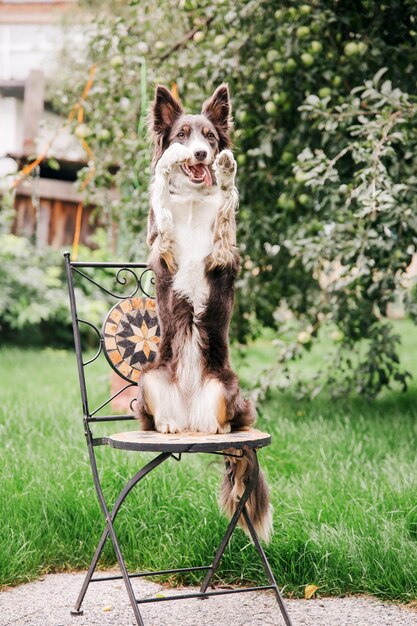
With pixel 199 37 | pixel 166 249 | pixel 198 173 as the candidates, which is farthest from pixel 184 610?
pixel 199 37

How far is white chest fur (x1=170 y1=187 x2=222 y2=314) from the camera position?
280 cm

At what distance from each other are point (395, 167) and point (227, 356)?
2.05 metres

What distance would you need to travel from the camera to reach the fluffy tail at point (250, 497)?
118 inches

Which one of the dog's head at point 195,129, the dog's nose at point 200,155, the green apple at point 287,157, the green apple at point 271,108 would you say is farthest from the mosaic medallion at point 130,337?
the green apple at point 287,157

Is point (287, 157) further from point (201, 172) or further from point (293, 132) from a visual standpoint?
point (201, 172)

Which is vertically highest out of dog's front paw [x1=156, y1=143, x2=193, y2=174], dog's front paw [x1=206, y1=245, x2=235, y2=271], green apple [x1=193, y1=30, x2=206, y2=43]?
green apple [x1=193, y1=30, x2=206, y2=43]

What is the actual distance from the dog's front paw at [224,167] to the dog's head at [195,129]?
0.04 m

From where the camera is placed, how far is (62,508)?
3557 mm

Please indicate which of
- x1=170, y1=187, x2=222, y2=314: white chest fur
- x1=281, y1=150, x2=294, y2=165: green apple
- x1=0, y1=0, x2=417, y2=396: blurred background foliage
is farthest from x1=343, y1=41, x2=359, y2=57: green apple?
x1=170, y1=187, x2=222, y2=314: white chest fur

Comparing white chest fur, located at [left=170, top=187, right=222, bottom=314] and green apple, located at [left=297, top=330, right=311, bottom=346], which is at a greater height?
white chest fur, located at [left=170, top=187, right=222, bottom=314]

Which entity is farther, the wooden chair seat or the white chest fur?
the white chest fur

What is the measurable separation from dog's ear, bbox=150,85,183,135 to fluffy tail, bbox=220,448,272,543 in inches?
44.3

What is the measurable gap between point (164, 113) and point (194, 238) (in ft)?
1.42

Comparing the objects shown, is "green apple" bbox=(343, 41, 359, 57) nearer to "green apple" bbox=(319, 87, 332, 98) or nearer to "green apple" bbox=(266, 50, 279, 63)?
"green apple" bbox=(319, 87, 332, 98)
